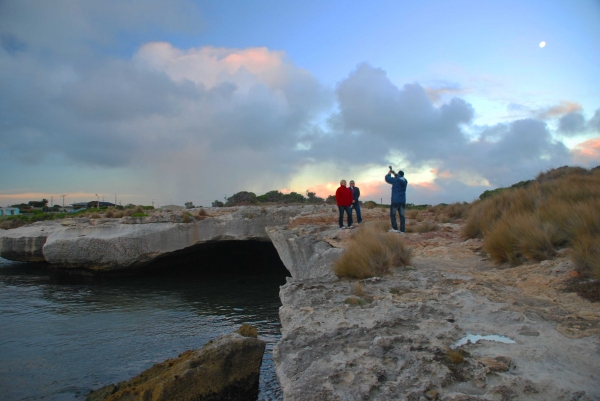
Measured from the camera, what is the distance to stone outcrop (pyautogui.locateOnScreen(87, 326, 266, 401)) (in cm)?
488

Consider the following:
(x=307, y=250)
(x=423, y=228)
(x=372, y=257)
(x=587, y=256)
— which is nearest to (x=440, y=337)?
(x=587, y=256)

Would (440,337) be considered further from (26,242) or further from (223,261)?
(26,242)

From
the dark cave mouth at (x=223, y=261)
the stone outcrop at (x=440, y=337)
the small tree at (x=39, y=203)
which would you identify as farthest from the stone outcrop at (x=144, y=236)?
the small tree at (x=39, y=203)

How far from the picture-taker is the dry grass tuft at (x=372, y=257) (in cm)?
626

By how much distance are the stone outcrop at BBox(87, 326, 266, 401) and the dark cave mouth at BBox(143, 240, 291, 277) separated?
45.4 feet

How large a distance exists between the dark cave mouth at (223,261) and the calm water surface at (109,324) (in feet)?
4.63

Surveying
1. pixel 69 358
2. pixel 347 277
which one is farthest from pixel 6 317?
pixel 347 277

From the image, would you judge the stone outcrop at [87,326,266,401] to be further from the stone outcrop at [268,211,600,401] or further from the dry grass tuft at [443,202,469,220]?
the dry grass tuft at [443,202,469,220]

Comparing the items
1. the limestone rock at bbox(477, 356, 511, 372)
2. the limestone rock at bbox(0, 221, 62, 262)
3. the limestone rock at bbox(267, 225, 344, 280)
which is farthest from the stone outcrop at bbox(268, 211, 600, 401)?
the limestone rock at bbox(0, 221, 62, 262)

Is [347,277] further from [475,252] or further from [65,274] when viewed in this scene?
[65,274]

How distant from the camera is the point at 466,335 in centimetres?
376

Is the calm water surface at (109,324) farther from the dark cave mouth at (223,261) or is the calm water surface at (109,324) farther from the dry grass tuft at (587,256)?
the dry grass tuft at (587,256)

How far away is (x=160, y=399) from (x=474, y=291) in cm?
402

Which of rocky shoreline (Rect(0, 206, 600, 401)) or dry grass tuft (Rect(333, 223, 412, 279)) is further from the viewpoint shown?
dry grass tuft (Rect(333, 223, 412, 279))
